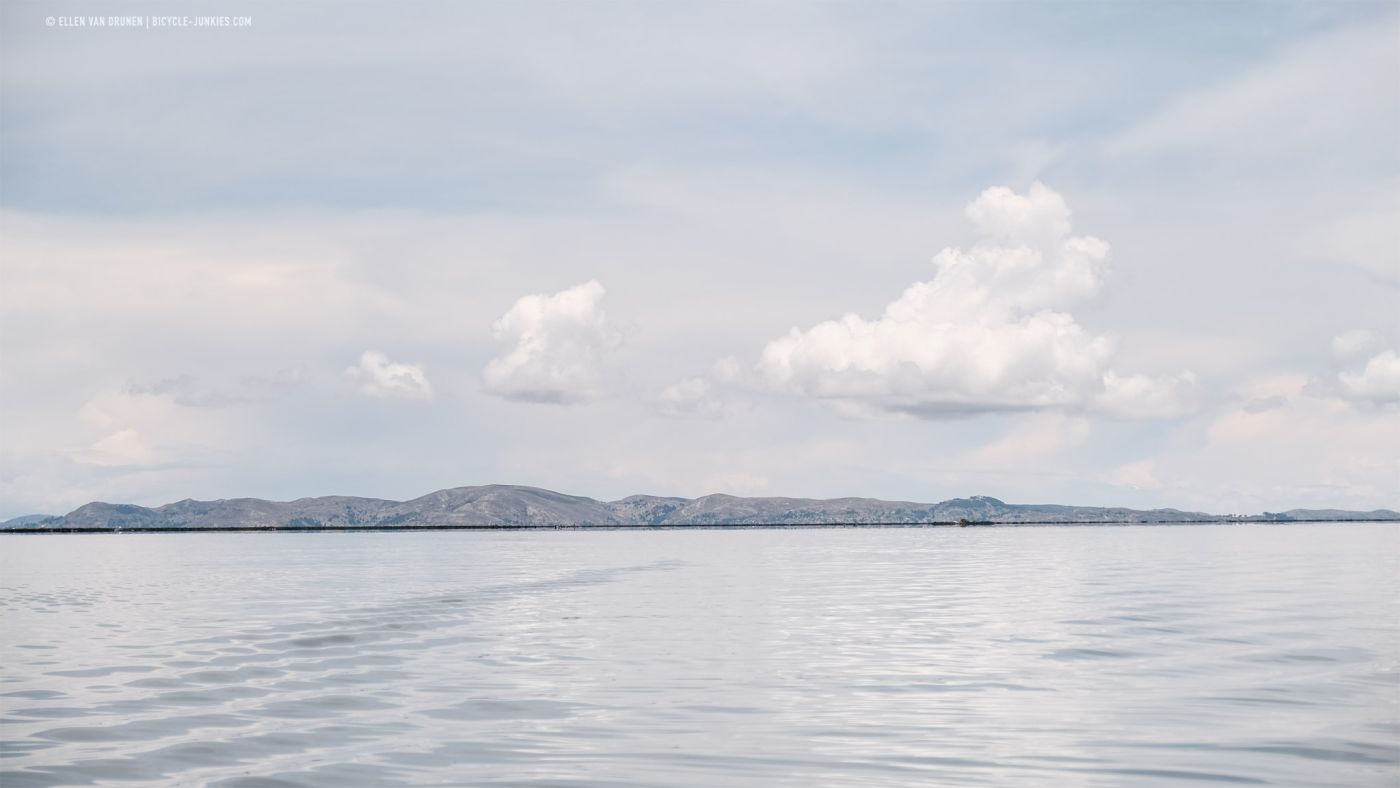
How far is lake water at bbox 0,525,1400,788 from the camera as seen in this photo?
21.5 metres

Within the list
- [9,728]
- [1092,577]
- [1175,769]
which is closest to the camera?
[1175,769]

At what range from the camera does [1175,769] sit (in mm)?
21000

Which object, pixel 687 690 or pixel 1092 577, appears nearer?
pixel 687 690

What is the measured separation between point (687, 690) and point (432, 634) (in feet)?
68.1

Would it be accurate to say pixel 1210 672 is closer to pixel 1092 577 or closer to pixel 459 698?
pixel 459 698

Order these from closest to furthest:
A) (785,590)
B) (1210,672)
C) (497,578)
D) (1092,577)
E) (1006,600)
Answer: (1210,672) < (1006,600) < (785,590) < (1092,577) < (497,578)

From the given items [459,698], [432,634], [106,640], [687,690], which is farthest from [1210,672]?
[106,640]

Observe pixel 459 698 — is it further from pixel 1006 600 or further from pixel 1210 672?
pixel 1006 600

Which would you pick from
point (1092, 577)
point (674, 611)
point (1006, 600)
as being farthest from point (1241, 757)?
point (1092, 577)

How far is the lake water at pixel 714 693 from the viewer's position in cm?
2150

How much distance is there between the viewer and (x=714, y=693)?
30438 mm

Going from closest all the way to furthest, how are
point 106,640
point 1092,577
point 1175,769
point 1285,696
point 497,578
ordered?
point 1175,769 → point 1285,696 → point 106,640 → point 1092,577 → point 497,578

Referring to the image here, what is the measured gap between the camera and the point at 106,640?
4575 cm

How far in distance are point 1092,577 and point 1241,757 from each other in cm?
7432
